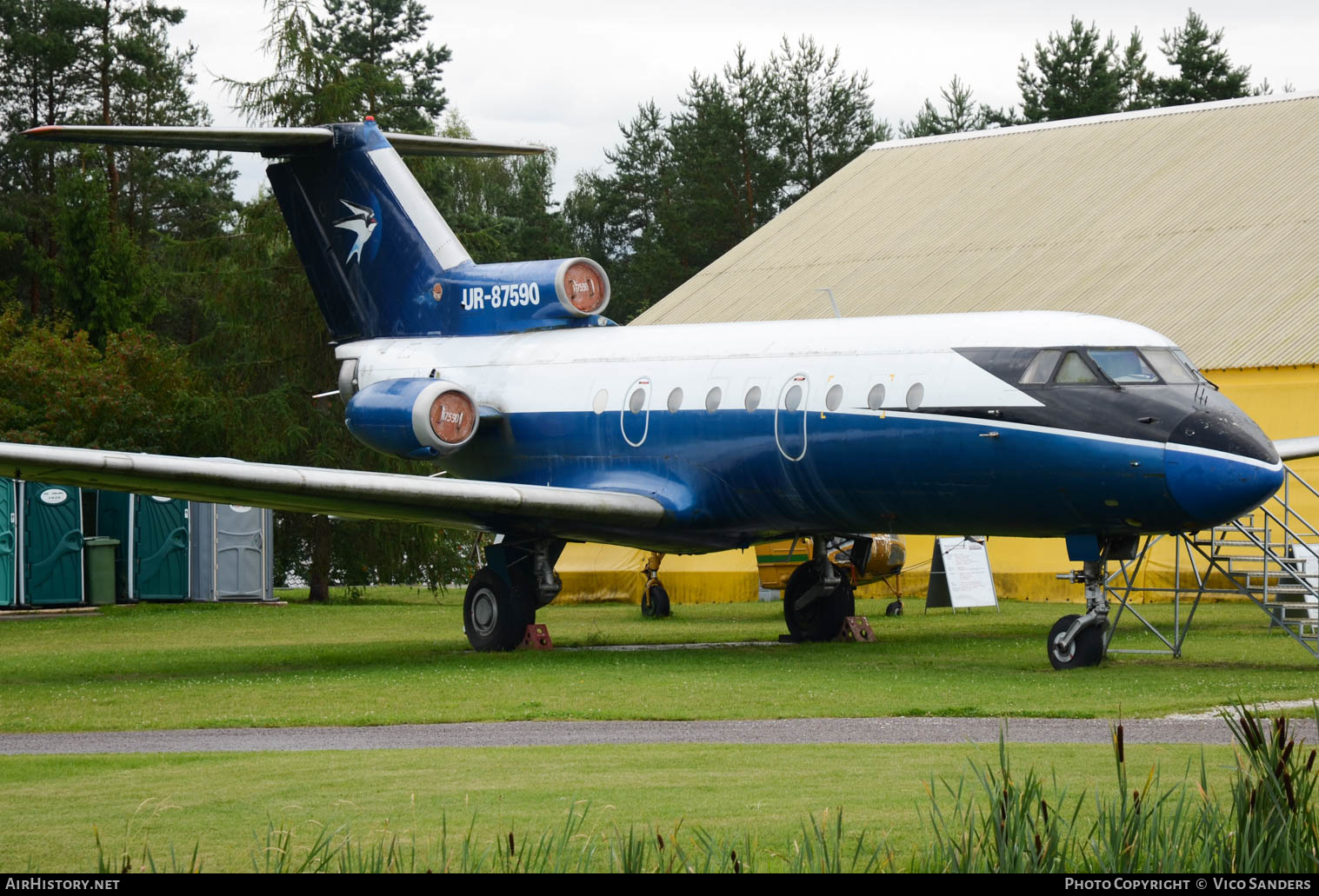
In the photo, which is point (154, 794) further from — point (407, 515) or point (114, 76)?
point (114, 76)

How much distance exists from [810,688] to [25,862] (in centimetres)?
912

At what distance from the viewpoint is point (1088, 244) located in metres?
35.3

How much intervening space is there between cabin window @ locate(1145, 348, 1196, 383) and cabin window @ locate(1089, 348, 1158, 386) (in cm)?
9

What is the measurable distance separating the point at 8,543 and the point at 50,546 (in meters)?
0.93

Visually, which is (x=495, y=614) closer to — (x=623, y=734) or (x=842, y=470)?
(x=842, y=470)

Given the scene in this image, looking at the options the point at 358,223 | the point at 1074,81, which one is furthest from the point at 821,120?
the point at 358,223

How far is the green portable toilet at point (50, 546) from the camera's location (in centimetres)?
3180

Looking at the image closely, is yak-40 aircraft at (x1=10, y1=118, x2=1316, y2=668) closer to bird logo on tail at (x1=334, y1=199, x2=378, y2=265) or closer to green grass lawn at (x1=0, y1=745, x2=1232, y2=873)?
bird logo on tail at (x1=334, y1=199, x2=378, y2=265)

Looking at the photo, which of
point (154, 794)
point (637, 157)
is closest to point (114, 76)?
point (637, 157)

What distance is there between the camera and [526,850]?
779 cm

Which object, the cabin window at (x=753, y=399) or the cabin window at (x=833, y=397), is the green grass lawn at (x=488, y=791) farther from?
the cabin window at (x=753, y=399)

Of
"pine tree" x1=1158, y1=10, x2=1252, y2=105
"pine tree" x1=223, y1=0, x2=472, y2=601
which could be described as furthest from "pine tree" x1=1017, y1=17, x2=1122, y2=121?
"pine tree" x1=223, y1=0, x2=472, y2=601

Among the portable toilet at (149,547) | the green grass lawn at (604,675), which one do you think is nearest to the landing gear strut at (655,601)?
the green grass lawn at (604,675)

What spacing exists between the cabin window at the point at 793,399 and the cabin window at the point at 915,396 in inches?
60.4
